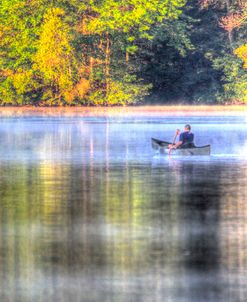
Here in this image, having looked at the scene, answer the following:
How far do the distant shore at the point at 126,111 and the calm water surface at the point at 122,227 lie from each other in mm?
28943

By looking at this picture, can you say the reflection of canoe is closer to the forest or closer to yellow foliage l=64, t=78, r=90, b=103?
the forest

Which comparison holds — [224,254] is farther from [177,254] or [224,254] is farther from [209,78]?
[209,78]

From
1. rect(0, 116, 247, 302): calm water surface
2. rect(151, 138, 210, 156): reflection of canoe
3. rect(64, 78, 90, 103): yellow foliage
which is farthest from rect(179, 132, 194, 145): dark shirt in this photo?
rect(64, 78, 90, 103): yellow foliage

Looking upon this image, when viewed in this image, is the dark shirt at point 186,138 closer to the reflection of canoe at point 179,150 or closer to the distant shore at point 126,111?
the reflection of canoe at point 179,150

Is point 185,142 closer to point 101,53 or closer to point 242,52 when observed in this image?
point 101,53


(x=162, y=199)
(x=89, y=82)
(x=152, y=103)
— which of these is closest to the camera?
(x=162, y=199)

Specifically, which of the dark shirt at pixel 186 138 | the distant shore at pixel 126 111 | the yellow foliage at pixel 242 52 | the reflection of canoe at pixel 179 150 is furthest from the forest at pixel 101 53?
the dark shirt at pixel 186 138

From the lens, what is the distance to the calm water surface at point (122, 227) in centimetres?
1032

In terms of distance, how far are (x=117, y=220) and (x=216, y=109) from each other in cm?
4874

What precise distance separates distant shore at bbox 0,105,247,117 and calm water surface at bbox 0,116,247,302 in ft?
95.0

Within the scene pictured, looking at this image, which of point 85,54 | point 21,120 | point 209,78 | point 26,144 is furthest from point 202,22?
point 26,144

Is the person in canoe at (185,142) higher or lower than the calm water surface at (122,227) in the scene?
higher

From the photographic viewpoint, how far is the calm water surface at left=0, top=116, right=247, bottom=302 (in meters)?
10.3

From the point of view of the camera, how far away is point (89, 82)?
2424 inches
